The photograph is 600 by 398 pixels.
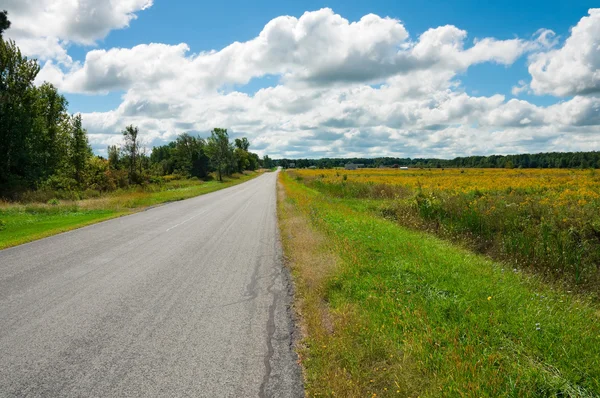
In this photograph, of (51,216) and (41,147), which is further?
(41,147)

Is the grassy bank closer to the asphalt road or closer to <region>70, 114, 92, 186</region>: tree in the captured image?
the asphalt road

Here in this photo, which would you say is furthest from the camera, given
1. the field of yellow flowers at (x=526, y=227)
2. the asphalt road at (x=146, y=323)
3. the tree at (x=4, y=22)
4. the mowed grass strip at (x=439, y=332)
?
the tree at (x=4, y=22)

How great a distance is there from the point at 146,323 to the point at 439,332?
4080 millimetres

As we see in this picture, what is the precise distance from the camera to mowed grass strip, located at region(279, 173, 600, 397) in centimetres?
369

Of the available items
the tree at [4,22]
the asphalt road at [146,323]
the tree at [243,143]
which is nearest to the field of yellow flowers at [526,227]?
the asphalt road at [146,323]

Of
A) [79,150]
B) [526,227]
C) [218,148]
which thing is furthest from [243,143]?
[526,227]

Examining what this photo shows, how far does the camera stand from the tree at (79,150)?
42219mm

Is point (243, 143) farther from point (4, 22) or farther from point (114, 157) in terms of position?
point (4, 22)

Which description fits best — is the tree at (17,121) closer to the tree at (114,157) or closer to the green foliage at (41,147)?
the green foliage at (41,147)

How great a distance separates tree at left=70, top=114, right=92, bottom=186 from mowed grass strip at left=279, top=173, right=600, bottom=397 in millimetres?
41711

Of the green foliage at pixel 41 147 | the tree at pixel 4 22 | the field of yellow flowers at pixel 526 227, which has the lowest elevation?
the field of yellow flowers at pixel 526 227

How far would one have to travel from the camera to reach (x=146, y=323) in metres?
5.43

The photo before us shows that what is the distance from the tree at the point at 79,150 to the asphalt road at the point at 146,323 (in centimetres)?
3584

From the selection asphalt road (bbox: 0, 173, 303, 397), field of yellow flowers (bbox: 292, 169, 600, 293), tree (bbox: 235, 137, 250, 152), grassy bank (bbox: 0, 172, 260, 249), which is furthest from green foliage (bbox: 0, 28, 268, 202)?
tree (bbox: 235, 137, 250, 152)
